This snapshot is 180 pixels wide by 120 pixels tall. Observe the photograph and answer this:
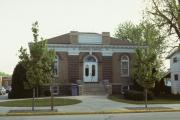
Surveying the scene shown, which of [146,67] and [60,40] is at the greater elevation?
[60,40]

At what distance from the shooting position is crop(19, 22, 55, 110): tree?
27703mm

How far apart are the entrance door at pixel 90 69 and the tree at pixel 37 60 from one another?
61.9 ft

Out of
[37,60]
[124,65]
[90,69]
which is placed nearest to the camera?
[37,60]

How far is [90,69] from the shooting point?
155 ft

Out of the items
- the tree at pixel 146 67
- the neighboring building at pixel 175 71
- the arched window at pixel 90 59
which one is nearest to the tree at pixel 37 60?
the tree at pixel 146 67

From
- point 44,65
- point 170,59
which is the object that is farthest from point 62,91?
point 170,59

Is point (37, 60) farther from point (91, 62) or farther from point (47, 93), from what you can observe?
point (91, 62)

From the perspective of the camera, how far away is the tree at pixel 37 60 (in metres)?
27.7

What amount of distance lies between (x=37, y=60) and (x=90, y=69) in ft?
64.4

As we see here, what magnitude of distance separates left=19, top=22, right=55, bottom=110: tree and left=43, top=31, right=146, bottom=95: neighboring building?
16.9 m

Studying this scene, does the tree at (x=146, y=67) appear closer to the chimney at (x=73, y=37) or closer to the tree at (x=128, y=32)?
the chimney at (x=73, y=37)

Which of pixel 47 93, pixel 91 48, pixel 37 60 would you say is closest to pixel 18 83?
pixel 47 93

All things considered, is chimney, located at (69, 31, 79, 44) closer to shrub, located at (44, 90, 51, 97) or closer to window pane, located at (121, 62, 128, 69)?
shrub, located at (44, 90, 51, 97)

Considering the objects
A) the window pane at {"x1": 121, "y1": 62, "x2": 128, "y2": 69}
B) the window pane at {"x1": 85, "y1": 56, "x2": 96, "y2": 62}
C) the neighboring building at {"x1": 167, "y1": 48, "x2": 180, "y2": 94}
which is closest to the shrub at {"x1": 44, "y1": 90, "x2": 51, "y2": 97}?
the window pane at {"x1": 85, "y1": 56, "x2": 96, "y2": 62}
